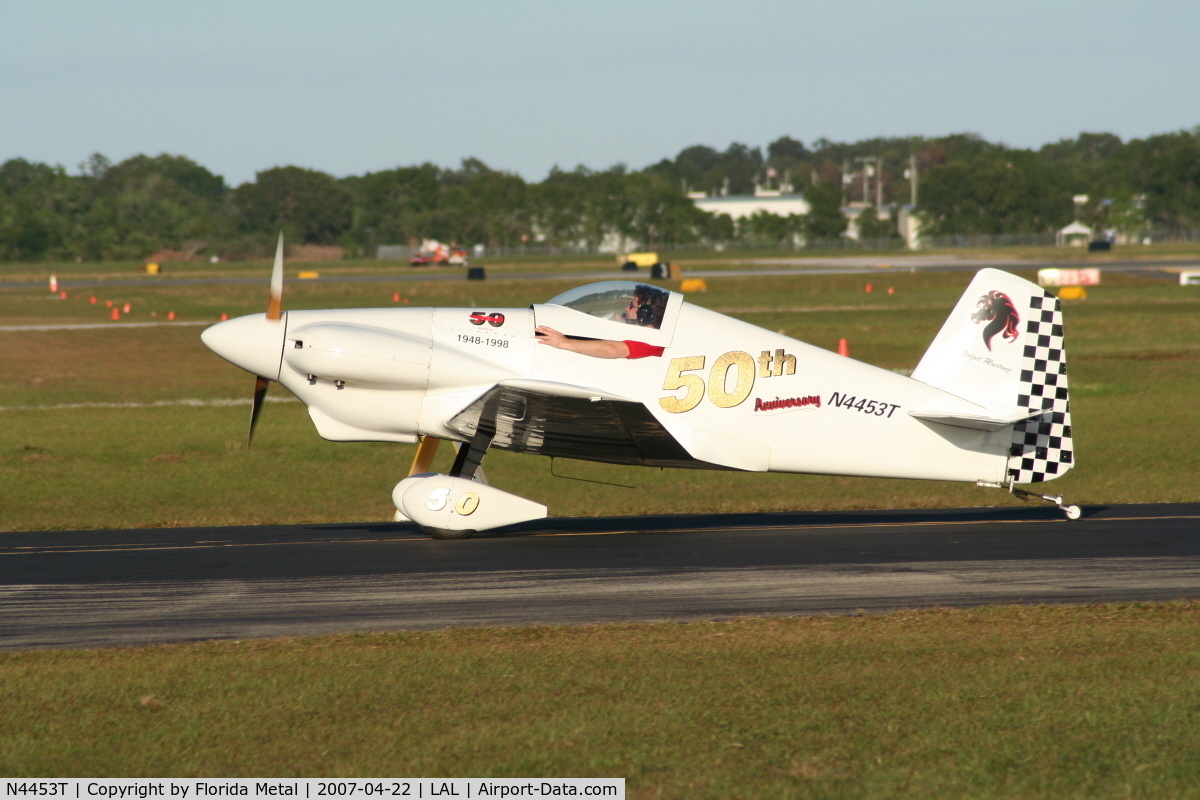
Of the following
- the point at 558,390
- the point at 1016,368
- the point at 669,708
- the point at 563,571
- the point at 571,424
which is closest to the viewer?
the point at 669,708

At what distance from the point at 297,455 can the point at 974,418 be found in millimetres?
10347

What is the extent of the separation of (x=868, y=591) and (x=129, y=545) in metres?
7.47

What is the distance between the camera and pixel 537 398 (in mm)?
11203

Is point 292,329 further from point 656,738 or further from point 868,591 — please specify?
point 656,738

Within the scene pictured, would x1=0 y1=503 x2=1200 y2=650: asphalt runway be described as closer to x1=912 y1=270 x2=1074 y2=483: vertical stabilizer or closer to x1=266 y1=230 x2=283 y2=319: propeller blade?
x1=912 y1=270 x2=1074 y2=483: vertical stabilizer

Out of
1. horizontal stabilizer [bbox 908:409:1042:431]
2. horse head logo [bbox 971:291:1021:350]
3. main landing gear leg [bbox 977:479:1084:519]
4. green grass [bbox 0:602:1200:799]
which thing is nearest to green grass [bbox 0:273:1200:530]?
main landing gear leg [bbox 977:479:1084:519]

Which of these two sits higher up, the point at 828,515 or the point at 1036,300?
the point at 1036,300

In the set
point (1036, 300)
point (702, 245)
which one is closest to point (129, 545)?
point (1036, 300)

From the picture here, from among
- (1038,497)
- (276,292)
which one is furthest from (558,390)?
(1038,497)

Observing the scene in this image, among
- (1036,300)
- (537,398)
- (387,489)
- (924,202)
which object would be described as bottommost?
(387,489)

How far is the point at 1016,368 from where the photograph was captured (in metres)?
12.2
